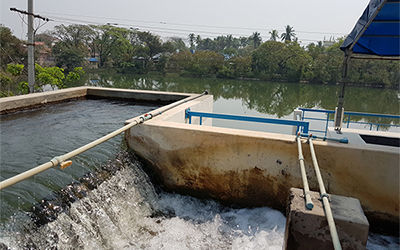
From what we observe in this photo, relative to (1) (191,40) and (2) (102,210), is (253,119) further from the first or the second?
(1) (191,40)

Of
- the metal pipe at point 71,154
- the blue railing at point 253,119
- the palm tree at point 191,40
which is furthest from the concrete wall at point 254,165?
the palm tree at point 191,40

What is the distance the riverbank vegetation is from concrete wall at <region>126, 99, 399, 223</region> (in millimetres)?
31168

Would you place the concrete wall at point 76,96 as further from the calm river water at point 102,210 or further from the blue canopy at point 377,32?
the blue canopy at point 377,32

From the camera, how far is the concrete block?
1.81 m

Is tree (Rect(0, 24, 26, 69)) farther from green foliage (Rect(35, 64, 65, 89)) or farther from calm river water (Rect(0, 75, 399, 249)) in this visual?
calm river water (Rect(0, 75, 399, 249))

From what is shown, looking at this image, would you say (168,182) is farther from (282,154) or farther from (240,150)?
(282,154)

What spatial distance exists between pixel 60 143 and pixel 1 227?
2152 mm

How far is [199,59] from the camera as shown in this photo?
1642 inches

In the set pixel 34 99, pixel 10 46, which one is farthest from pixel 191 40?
pixel 34 99

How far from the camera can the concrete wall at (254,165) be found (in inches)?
140

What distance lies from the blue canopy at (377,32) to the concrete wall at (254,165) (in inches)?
60.7

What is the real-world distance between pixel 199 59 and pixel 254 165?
39.1 m

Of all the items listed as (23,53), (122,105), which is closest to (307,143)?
(122,105)

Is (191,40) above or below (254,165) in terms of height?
above
